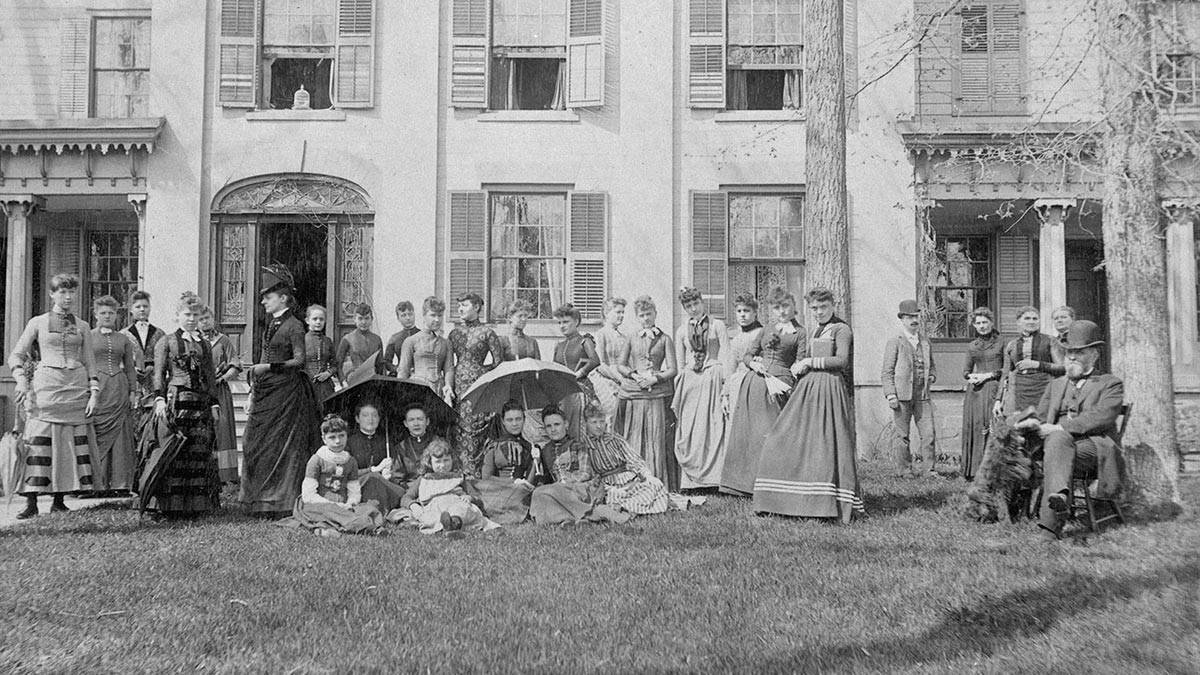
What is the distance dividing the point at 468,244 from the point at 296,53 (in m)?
3.67

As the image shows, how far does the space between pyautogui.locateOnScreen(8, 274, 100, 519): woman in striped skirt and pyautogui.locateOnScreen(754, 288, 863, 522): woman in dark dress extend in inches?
214

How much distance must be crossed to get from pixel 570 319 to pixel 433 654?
237 inches

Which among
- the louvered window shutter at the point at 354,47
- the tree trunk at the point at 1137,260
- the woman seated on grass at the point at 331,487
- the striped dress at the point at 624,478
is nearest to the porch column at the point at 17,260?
the louvered window shutter at the point at 354,47

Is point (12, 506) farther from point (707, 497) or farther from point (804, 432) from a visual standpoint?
point (804, 432)

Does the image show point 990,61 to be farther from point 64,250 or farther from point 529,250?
point 64,250

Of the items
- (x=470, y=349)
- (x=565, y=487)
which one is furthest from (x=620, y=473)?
(x=470, y=349)

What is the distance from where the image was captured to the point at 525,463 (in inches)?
318

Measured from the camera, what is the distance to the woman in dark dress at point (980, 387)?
32.6ft

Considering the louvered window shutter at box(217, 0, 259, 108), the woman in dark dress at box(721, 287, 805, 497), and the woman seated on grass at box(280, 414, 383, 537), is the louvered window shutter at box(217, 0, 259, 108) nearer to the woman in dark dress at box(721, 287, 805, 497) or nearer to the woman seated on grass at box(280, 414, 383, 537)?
the woman seated on grass at box(280, 414, 383, 537)

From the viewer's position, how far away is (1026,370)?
9.32 metres

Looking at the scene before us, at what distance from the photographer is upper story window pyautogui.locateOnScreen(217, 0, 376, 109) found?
539 inches

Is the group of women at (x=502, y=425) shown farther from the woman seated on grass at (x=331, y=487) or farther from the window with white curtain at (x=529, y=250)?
the window with white curtain at (x=529, y=250)

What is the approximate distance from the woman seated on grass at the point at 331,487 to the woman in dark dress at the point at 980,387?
5.96 meters

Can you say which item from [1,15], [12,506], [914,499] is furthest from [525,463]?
[1,15]
